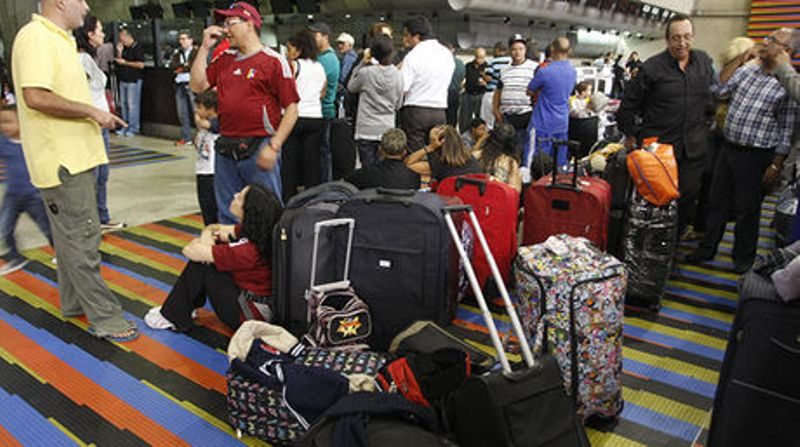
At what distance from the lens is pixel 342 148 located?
19.5 feet

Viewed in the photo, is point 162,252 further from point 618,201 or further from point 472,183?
point 618,201

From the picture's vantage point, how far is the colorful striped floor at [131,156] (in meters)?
7.69

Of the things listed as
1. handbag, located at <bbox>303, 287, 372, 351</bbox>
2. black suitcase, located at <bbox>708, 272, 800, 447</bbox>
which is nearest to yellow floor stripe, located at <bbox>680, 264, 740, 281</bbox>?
black suitcase, located at <bbox>708, 272, 800, 447</bbox>

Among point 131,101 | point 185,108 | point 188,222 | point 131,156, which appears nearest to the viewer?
point 188,222

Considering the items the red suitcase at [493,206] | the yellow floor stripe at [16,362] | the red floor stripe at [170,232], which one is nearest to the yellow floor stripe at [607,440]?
the red suitcase at [493,206]

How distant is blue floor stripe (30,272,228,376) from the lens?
2740 millimetres

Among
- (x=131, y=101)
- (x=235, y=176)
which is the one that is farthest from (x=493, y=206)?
(x=131, y=101)

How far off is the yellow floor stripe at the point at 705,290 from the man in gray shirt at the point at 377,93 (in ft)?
7.89

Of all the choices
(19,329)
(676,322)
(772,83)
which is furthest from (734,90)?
(19,329)

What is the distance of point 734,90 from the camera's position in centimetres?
388

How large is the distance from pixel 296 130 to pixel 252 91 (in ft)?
5.42

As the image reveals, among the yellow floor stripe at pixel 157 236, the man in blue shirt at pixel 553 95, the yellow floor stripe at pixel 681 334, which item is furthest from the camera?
the man in blue shirt at pixel 553 95

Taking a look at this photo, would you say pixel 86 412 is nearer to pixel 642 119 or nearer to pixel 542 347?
pixel 542 347

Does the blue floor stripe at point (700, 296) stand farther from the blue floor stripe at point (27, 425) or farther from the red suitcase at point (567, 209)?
the blue floor stripe at point (27, 425)
